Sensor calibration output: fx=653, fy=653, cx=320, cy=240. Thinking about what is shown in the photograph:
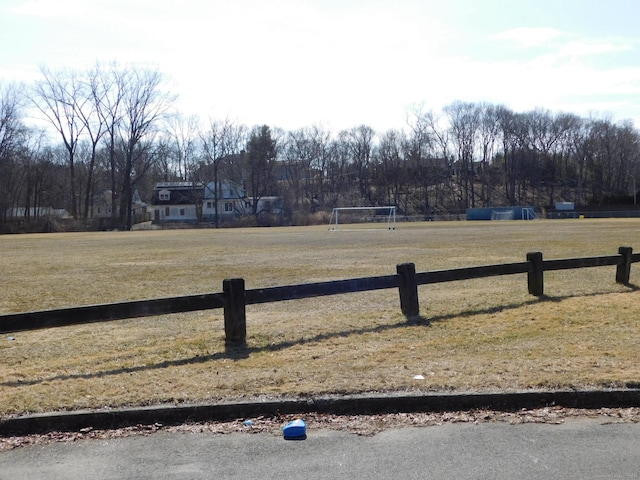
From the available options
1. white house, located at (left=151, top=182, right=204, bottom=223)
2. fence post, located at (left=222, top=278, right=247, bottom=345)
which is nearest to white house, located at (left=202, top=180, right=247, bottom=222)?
white house, located at (left=151, top=182, right=204, bottom=223)

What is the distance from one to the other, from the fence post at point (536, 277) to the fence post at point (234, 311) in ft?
19.5

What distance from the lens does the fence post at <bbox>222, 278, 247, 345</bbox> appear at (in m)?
8.37

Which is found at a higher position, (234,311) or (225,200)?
(225,200)

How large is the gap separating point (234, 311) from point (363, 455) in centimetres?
398

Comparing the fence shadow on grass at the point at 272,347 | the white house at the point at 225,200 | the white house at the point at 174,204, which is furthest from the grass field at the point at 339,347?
the white house at the point at 174,204

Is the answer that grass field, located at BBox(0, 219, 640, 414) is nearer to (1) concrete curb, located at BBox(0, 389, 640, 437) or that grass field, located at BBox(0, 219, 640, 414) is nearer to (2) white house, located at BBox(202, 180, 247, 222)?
(1) concrete curb, located at BBox(0, 389, 640, 437)

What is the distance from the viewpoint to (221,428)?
5.51 meters

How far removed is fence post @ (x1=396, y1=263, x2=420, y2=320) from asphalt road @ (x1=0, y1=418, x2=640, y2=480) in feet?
15.4

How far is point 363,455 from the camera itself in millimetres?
4762

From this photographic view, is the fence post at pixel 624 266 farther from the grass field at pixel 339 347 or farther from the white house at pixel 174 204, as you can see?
the white house at pixel 174 204

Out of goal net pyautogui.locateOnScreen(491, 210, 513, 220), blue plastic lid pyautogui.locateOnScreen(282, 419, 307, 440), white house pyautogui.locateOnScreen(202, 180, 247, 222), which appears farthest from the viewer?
white house pyautogui.locateOnScreen(202, 180, 247, 222)

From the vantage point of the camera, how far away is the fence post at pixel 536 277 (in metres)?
11.9

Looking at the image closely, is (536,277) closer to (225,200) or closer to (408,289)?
(408,289)

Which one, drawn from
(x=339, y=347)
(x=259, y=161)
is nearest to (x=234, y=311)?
(x=339, y=347)
